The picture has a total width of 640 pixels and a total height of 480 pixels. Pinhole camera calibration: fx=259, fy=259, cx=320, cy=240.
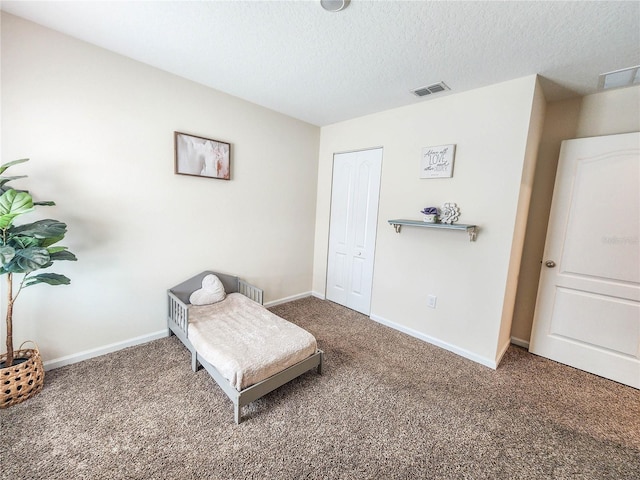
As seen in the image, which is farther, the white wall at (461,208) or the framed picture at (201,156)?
the framed picture at (201,156)

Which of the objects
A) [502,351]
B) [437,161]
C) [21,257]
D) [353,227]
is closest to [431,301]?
[502,351]

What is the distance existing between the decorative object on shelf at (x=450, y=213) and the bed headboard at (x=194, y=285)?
2.42m

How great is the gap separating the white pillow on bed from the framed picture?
1122 mm

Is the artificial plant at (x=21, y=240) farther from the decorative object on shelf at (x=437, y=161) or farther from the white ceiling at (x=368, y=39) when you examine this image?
the decorative object on shelf at (x=437, y=161)

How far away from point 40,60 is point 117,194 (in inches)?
40.2

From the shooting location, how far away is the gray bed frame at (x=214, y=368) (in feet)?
5.61

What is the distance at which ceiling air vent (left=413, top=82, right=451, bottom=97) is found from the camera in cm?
240

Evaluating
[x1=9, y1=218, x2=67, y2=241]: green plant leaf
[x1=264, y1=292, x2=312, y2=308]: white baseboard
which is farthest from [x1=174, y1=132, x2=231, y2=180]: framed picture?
[x1=264, y1=292, x2=312, y2=308]: white baseboard

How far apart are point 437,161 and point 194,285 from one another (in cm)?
288

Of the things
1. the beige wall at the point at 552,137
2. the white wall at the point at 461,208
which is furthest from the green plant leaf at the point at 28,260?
the beige wall at the point at 552,137

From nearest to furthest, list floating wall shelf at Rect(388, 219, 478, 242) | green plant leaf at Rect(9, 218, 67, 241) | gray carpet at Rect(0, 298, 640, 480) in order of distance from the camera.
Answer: gray carpet at Rect(0, 298, 640, 480), green plant leaf at Rect(9, 218, 67, 241), floating wall shelf at Rect(388, 219, 478, 242)

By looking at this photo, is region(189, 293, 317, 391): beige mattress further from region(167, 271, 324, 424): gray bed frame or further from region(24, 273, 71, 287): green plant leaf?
region(24, 273, 71, 287): green plant leaf

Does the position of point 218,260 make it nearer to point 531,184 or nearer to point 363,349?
point 363,349

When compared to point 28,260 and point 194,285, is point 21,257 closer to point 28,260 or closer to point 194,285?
point 28,260
